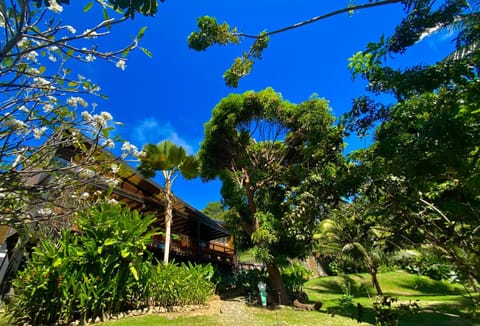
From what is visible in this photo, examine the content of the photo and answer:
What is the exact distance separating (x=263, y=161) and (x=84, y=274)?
9339mm

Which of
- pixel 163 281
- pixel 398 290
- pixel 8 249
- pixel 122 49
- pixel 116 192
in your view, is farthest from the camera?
pixel 398 290

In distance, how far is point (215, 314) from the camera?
8.05 meters

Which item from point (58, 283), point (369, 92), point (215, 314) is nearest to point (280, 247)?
point (215, 314)

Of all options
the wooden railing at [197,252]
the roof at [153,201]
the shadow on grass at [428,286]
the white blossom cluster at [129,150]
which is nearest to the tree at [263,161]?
the roof at [153,201]

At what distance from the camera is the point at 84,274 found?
240 inches

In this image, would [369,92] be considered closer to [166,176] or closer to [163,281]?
[163,281]

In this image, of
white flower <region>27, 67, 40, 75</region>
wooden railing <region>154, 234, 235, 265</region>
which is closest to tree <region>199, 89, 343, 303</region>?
wooden railing <region>154, 234, 235, 265</region>

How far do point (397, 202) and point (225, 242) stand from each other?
2882 centimetres

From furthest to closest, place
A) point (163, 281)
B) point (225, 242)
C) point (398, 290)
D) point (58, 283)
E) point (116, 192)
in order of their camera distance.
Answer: point (225, 242)
point (398, 290)
point (116, 192)
point (163, 281)
point (58, 283)

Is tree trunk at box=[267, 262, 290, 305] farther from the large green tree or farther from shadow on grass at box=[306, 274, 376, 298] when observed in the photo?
the large green tree

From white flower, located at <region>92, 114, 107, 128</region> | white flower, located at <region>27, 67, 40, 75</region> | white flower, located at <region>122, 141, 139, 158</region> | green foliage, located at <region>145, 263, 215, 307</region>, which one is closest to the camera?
white flower, located at <region>27, 67, 40, 75</region>

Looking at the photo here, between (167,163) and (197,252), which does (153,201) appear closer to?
(167,163)

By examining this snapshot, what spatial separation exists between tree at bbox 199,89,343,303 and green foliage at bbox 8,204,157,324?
19.1 feet

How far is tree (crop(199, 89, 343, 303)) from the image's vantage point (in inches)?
463
